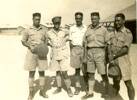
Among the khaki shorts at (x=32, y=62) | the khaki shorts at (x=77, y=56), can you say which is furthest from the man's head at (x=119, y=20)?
the khaki shorts at (x=32, y=62)

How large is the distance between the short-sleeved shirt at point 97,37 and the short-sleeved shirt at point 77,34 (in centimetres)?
24

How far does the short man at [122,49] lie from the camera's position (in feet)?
17.1

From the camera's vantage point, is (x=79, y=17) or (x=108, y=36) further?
(x=79, y=17)

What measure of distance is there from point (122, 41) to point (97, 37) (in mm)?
544

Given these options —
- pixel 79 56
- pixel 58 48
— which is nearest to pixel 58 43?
pixel 58 48

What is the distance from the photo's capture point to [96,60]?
569 cm

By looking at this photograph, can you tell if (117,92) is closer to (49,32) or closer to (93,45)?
(93,45)

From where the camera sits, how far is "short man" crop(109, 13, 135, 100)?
5.20 metres

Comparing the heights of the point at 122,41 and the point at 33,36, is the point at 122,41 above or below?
below

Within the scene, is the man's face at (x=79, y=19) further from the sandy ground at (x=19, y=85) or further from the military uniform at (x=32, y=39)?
the sandy ground at (x=19, y=85)

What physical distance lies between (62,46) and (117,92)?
1337 mm

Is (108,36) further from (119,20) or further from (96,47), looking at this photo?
(119,20)

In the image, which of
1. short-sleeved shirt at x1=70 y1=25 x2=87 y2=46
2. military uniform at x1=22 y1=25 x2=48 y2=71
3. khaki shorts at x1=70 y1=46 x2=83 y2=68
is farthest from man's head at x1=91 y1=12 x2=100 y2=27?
military uniform at x1=22 y1=25 x2=48 y2=71

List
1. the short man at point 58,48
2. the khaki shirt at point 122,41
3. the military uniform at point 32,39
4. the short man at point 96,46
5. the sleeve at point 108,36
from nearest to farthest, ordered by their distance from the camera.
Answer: the khaki shirt at point 122,41
the sleeve at point 108,36
the short man at point 96,46
the military uniform at point 32,39
the short man at point 58,48
